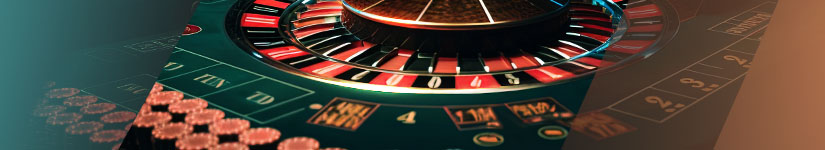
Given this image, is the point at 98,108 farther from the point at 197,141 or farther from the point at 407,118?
the point at 407,118

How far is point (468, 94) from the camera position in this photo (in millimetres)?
2266

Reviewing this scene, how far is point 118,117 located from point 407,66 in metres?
1.15

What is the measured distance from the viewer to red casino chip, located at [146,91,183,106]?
218 cm

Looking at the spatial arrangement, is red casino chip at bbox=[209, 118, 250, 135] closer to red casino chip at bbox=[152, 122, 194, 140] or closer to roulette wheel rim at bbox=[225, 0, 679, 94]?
red casino chip at bbox=[152, 122, 194, 140]

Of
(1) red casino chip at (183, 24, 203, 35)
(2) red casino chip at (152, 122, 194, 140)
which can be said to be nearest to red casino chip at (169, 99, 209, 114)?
(2) red casino chip at (152, 122, 194, 140)

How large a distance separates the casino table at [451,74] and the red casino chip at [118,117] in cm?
4

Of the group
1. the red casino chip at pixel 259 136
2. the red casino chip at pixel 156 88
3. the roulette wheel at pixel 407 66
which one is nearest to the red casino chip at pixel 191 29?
the roulette wheel at pixel 407 66

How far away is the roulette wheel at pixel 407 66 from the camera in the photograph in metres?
1.96

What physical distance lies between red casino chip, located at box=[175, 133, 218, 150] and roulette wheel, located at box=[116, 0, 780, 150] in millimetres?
15

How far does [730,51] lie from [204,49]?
87.3 inches

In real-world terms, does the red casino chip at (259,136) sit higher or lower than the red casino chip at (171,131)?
higher

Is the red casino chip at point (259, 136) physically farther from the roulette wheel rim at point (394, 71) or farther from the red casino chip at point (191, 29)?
the red casino chip at point (191, 29)

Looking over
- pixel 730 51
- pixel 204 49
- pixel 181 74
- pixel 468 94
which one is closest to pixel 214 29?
pixel 204 49

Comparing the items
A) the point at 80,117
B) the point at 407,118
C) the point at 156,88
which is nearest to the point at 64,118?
the point at 80,117
